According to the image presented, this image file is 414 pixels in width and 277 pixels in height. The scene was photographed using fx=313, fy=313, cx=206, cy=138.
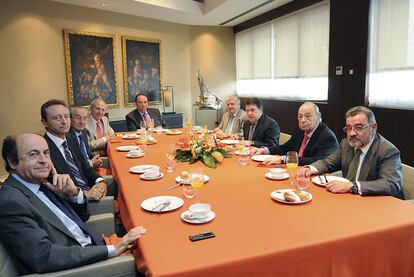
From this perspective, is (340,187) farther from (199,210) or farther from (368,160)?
(199,210)

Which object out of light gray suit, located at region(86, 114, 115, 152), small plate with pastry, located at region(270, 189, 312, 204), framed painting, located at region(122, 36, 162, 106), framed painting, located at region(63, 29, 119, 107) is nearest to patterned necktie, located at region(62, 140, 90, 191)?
light gray suit, located at region(86, 114, 115, 152)

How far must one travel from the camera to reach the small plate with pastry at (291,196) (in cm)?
173

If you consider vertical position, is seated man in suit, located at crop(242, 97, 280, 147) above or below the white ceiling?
below

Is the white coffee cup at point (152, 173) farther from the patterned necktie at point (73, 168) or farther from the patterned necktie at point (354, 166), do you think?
the patterned necktie at point (354, 166)

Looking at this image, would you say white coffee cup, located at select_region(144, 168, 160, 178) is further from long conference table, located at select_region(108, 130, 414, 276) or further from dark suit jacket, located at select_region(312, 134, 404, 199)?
dark suit jacket, located at select_region(312, 134, 404, 199)

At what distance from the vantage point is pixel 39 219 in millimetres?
1394

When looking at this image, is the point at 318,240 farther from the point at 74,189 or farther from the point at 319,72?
the point at 319,72

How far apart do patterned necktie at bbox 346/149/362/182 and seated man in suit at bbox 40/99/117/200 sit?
1833 mm

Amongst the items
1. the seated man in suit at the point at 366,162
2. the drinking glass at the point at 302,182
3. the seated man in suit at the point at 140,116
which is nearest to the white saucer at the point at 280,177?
the seated man in suit at the point at 366,162

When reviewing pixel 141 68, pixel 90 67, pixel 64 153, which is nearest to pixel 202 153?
pixel 64 153

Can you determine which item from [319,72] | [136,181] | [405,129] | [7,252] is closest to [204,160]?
[136,181]

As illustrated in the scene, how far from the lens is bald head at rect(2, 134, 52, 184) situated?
1.50m

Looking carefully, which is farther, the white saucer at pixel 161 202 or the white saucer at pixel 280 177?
the white saucer at pixel 280 177

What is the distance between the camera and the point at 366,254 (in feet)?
4.65
